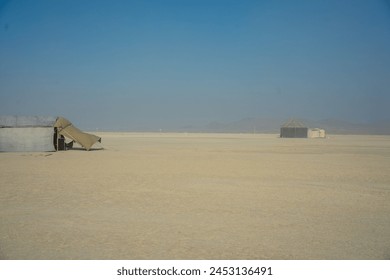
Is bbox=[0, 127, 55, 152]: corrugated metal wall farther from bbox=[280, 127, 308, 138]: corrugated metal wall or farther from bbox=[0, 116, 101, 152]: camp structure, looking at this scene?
bbox=[280, 127, 308, 138]: corrugated metal wall

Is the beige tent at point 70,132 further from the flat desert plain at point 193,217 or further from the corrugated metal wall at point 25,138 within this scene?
the flat desert plain at point 193,217

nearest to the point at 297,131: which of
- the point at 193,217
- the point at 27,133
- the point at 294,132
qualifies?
the point at 294,132

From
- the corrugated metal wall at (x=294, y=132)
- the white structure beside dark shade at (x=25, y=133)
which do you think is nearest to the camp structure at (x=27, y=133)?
the white structure beside dark shade at (x=25, y=133)

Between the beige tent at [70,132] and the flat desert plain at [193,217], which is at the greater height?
the beige tent at [70,132]

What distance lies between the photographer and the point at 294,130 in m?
61.1

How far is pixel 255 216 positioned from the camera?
661 centimetres

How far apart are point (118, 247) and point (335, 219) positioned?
3.59 meters

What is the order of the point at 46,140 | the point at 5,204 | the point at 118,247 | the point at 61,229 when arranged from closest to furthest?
1. the point at 118,247
2. the point at 61,229
3. the point at 5,204
4. the point at 46,140

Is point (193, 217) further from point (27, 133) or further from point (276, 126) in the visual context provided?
point (276, 126)

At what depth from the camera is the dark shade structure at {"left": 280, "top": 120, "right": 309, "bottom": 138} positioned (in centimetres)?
5994

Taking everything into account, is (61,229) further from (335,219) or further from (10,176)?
(10,176)

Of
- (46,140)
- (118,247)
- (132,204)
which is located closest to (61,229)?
(118,247)

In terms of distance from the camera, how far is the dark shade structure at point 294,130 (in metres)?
59.9
